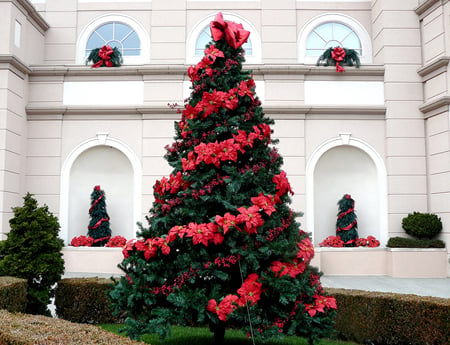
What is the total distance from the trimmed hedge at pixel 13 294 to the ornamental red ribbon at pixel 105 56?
8083 mm

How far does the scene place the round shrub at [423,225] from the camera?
1202cm

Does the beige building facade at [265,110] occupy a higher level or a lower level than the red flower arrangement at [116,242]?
higher

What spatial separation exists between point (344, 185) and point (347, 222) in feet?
4.61

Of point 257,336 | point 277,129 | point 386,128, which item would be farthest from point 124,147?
point 257,336

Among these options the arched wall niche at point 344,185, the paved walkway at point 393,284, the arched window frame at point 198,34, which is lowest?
the paved walkway at point 393,284

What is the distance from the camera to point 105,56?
44.1 ft

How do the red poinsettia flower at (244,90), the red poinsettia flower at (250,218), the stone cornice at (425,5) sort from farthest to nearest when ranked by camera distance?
the stone cornice at (425,5), the red poinsettia flower at (244,90), the red poinsettia flower at (250,218)

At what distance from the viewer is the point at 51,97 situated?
13352mm

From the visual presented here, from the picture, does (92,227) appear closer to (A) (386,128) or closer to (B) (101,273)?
(B) (101,273)

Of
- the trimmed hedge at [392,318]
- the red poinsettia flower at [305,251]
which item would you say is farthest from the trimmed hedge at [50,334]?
the trimmed hedge at [392,318]

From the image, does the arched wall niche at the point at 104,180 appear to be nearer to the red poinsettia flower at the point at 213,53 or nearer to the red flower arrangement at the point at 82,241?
the red flower arrangement at the point at 82,241

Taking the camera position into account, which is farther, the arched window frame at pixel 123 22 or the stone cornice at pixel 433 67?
the arched window frame at pixel 123 22

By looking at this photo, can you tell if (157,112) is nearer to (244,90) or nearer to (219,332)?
(244,90)

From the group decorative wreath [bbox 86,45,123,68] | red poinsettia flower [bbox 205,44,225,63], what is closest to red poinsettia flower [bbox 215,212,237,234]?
red poinsettia flower [bbox 205,44,225,63]
